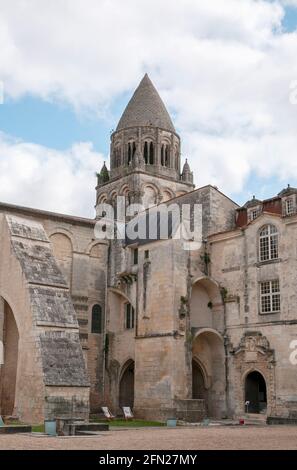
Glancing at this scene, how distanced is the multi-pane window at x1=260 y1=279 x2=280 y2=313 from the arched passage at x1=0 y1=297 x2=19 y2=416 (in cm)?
1139

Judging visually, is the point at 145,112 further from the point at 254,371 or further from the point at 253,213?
the point at 254,371

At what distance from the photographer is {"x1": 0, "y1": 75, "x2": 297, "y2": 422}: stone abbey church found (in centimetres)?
2312

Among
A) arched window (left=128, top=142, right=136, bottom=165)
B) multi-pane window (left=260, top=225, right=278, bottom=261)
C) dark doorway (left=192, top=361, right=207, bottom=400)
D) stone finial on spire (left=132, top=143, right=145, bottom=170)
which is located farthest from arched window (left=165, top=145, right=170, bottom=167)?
dark doorway (left=192, top=361, right=207, bottom=400)

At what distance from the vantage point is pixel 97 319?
3409cm

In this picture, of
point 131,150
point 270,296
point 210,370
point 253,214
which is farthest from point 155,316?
point 131,150

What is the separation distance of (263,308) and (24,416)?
40.0 feet

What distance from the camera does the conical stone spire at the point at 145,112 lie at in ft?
170

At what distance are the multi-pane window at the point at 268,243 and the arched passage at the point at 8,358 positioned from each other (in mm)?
12020

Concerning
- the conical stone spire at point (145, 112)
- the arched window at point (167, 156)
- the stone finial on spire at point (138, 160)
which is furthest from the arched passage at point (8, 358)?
the arched window at point (167, 156)
